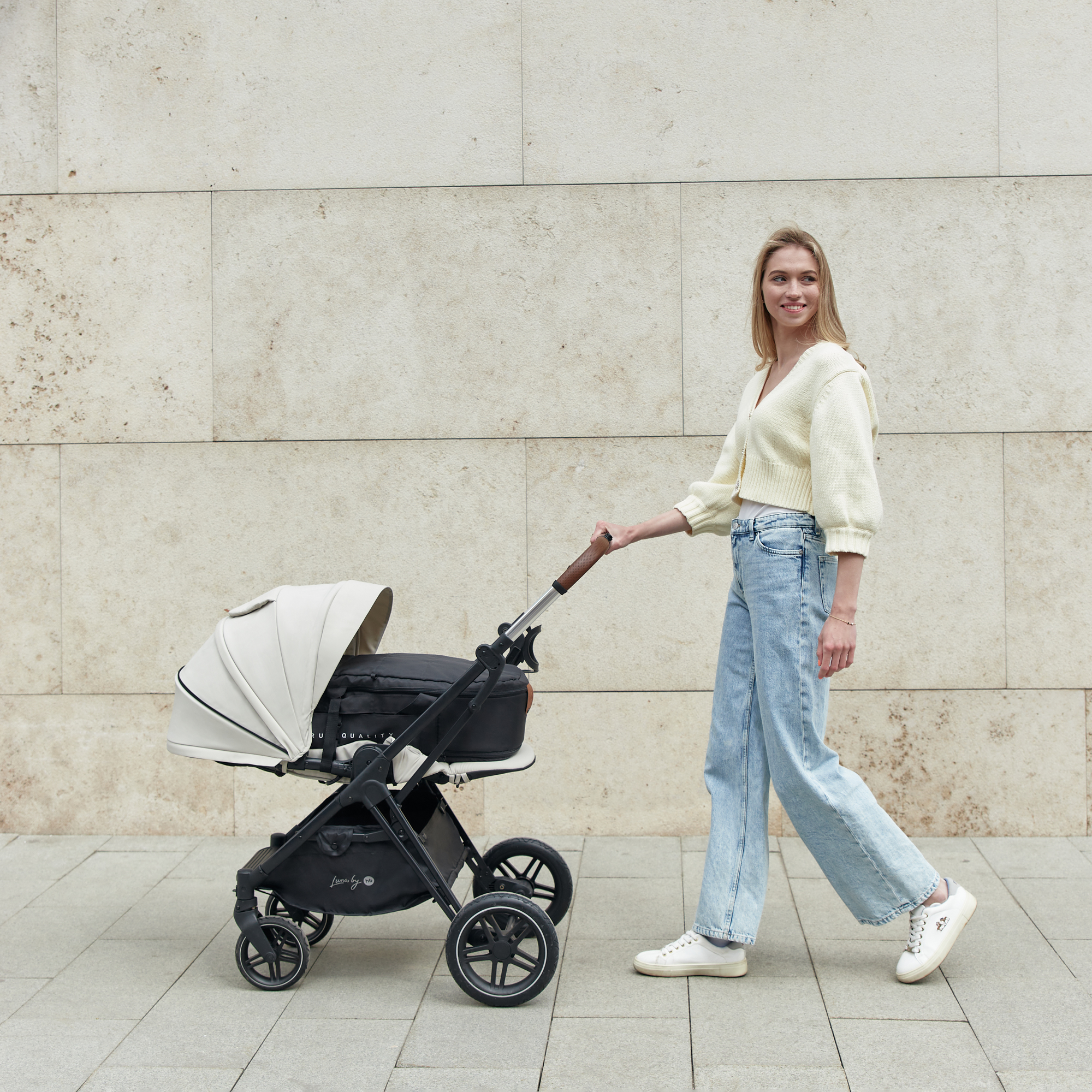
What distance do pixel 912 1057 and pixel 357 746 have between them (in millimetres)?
1522

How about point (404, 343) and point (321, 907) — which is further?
point (404, 343)

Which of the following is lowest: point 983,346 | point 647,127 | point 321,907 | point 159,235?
point 321,907

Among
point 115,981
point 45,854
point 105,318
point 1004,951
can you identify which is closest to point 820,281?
point 1004,951

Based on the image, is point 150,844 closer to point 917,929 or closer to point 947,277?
point 917,929

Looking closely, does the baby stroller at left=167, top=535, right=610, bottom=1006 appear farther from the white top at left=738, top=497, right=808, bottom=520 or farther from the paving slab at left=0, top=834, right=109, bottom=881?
the paving slab at left=0, top=834, right=109, bottom=881

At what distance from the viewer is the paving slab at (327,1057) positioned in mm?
2594

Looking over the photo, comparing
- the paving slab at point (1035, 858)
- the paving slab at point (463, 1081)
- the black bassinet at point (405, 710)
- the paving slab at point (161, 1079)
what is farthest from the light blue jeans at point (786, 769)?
the paving slab at point (161, 1079)

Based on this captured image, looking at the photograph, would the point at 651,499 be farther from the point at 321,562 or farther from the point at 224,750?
the point at 224,750

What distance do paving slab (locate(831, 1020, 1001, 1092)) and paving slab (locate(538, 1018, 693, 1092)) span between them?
38 cm

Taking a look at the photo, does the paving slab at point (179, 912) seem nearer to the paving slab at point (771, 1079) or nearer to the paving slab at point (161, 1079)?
the paving slab at point (161, 1079)

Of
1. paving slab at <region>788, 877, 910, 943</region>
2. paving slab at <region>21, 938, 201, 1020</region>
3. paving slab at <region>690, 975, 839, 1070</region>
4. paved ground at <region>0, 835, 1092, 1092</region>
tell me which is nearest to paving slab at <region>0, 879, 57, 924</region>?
paved ground at <region>0, 835, 1092, 1092</region>

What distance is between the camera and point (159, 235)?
4.53 metres

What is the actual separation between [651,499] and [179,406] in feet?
6.12

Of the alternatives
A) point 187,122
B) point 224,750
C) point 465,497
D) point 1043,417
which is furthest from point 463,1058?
point 187,122
